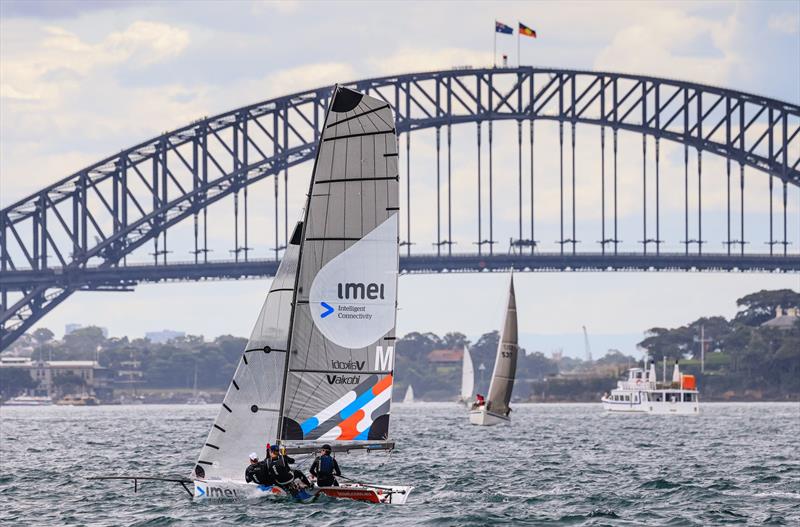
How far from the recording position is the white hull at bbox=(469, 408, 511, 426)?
252 feet

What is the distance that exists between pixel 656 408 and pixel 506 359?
35.2 meters

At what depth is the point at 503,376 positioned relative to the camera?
76.1 m

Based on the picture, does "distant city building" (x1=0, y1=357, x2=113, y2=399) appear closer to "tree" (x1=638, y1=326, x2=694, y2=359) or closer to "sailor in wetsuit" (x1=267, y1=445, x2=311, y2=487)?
"tree" (x1=638, y1=326, x2=694, y2=359)

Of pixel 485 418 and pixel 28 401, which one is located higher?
pixel 28 401

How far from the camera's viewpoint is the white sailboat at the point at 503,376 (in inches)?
2995

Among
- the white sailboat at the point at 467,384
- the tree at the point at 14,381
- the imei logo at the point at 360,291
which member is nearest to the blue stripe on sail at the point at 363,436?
the imei logo at the point at 360,291

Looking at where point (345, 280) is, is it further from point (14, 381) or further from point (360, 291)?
point (14, 381)

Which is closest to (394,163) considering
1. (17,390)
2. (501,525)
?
(501,525)

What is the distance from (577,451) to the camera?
53312 mm

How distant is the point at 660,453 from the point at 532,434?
16876 millimetres

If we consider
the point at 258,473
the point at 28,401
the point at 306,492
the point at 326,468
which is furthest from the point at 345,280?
the point at 28,401

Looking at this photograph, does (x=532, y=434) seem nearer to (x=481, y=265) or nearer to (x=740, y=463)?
(x=740, y=463)

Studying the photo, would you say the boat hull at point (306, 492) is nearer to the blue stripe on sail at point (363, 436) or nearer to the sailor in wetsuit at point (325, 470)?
the sailor in wetsuit at point (325, 470)

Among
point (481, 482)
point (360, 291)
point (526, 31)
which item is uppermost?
point (526, 31)
